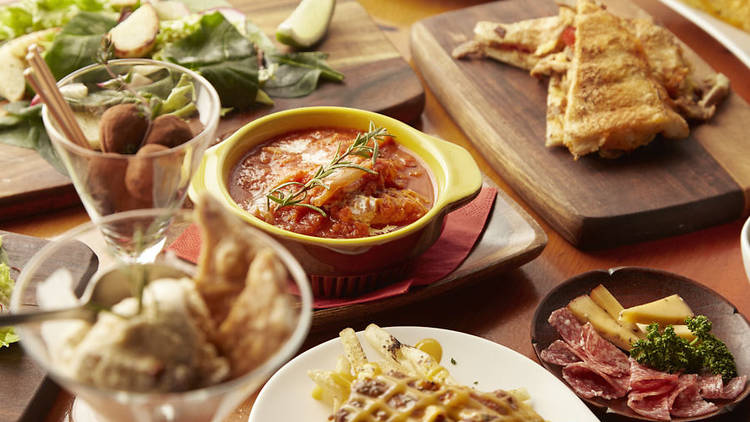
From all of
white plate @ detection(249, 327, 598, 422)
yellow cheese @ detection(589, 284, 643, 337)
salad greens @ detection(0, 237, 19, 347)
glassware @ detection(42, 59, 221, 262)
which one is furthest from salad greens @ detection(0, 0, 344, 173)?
yellow cheese @ detection(589, 284, 643, 337)

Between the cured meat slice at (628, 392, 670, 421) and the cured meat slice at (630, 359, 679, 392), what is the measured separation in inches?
0.8

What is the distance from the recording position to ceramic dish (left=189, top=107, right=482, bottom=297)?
1.93 metres

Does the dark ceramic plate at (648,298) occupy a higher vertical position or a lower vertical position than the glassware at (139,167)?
lower

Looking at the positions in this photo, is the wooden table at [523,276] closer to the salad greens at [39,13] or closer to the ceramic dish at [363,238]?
the ceramic dish at [363,238]

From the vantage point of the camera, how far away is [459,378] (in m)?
1.84

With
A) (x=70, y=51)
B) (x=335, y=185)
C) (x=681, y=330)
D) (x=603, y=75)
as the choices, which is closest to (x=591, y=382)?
(x=681, y=330)

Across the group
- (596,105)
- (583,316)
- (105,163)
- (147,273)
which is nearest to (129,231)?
(147,273)

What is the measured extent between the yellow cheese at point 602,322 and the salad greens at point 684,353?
7 centimetres

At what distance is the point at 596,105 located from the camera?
2.63m

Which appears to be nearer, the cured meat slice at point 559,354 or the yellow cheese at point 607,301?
the cured meat slice at point 559,354

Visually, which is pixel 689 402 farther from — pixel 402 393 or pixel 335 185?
pixel 335 185

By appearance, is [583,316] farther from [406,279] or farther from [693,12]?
Answer: [693,12]

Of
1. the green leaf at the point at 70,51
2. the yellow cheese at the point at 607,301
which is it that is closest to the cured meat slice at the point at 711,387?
the yellow cheese at the point at 607,301

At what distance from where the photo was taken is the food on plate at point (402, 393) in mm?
1557
